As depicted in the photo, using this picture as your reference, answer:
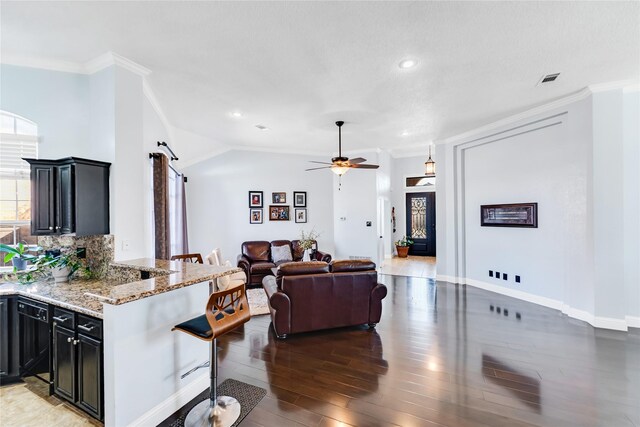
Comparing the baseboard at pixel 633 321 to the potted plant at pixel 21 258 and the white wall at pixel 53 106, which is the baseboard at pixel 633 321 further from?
the potted plant at pixel 21 258

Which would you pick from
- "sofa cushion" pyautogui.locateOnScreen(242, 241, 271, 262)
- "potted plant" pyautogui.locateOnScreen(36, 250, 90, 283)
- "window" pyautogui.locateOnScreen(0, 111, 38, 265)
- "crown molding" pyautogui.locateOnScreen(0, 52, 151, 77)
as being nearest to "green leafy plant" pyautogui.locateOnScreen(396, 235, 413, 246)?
"sofa cushion" pyautogui.locateOnScreen(242, 241, 271, 262)

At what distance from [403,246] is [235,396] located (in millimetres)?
8065

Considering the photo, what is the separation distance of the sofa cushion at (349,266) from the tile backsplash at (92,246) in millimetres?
2546

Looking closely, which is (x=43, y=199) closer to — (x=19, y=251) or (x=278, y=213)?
(x=19, y=251)

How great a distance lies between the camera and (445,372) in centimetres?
262

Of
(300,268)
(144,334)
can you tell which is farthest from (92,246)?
(300,268)

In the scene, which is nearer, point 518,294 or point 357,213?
point 518,294

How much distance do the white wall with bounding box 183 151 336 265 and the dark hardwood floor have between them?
→ 3215 millimetres

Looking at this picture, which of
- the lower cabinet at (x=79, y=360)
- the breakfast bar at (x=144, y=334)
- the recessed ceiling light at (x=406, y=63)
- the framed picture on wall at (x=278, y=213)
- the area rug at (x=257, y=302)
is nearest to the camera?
the breakfast bar at (x=144, y=334)

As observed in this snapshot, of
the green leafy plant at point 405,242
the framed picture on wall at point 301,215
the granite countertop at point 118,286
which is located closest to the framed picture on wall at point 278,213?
the framed picture on wall at point 301,215

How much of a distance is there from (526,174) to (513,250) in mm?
1404

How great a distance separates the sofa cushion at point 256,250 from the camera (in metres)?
6.35

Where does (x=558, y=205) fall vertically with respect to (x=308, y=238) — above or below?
above

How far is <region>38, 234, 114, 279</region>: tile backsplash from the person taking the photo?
289 centimetres
